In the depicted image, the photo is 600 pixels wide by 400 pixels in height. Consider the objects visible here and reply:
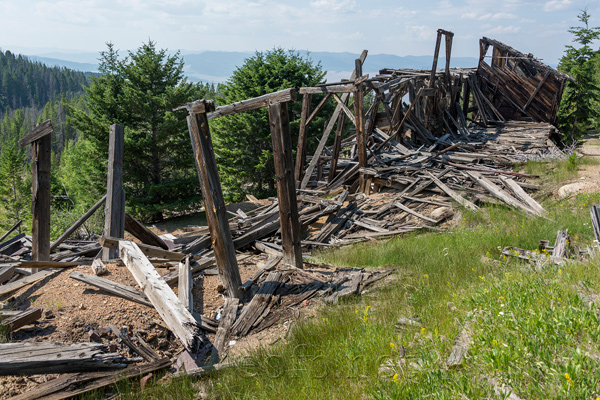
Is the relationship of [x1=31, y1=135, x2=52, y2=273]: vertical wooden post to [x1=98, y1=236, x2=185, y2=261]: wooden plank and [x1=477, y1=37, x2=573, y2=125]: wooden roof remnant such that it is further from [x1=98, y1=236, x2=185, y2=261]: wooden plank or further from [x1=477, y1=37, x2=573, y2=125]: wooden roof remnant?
[x1=477, y1=37, x2=573, y2=125]: wooden roof remnant

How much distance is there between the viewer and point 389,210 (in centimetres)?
1155

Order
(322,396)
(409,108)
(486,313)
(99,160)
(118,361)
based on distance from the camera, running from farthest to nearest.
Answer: (99,160)
(409,108)
(118,361)
(486,313)
(322,396)

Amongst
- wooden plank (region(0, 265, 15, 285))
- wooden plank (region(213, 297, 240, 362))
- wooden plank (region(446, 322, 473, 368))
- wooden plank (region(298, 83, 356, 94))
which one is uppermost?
wooden plank (region(298, 83, 356, 94))

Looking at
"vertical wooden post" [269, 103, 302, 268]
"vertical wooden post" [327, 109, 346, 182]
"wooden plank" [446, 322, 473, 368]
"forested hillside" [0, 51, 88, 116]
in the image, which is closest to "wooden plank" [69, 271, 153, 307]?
"vertical wooden post" [269, 103, 302, 268]

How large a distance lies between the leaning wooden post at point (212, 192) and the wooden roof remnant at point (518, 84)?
19.8 meters

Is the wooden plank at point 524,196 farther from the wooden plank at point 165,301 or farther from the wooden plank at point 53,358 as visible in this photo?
the wooden plank at point 53,358

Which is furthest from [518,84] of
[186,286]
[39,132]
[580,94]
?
[39,132]

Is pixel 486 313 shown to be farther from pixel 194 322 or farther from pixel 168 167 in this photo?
pixel 168 167

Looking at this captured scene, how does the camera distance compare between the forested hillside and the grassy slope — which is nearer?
the grassy slope

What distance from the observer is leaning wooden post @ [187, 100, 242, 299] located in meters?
A: 5.46

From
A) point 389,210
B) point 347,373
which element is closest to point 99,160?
point 389,210

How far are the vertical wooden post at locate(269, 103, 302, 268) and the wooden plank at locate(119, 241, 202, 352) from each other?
225 centimetres

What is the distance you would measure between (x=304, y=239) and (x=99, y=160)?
15.3 meters

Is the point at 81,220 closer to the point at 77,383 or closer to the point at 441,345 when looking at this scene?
the point at 77,383
